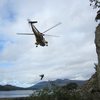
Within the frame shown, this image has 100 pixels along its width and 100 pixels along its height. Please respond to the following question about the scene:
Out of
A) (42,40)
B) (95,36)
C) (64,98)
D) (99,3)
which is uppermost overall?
(99,3)

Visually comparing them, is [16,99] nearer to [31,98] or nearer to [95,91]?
[31,98]

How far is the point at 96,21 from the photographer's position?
4312 centimetres

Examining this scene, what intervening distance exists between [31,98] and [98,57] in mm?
9789

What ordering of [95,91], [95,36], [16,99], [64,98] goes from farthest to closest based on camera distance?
[95,36] → [95,91] → [16,99] → [64,98]

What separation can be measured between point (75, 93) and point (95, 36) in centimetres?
907

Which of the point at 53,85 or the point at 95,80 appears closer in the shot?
the point at 53,85

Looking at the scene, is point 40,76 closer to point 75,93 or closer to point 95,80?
point 75,93

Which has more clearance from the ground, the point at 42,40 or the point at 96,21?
the point at 96,21

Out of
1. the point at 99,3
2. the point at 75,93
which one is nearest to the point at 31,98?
the point at 75,93

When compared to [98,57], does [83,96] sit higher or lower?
lower

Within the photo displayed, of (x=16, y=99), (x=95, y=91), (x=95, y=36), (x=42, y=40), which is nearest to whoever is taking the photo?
(x=42, y=40)

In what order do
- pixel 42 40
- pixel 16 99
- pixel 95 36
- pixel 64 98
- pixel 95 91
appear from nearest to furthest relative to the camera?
1. pixel 42 40
2. pixel 64 98
3. pixel 16 99
4. pixel 95 91
5. pixel 95 36

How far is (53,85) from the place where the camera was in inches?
1341

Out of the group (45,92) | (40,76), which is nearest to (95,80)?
(45,92)
